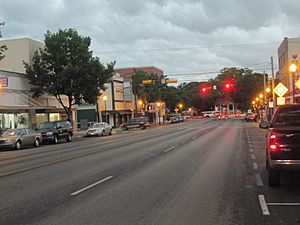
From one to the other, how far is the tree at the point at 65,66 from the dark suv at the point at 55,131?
18.9ft

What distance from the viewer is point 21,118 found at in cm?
3944

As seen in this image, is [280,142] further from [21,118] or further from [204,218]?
[21,118]

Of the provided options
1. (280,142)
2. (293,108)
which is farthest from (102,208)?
(293,108)

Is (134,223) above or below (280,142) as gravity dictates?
below

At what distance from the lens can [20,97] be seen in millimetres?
39219

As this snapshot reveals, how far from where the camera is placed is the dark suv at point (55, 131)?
32750 mm

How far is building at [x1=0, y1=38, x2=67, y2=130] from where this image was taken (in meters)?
36.7

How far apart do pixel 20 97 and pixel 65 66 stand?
5.08 meters

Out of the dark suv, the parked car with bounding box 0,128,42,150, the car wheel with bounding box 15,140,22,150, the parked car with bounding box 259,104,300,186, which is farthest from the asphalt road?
the dark suv

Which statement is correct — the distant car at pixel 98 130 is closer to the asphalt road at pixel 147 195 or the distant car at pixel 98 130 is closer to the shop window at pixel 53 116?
the shop window at pixel 53 116

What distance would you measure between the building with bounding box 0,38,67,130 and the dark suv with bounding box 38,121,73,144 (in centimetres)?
383

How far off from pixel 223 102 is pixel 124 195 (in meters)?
131

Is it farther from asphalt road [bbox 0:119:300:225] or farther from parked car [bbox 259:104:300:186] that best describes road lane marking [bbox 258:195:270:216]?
parked car [bbox 259:104:300:186]

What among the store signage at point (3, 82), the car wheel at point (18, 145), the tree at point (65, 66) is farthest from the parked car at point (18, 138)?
the tree at point (65, 66)
